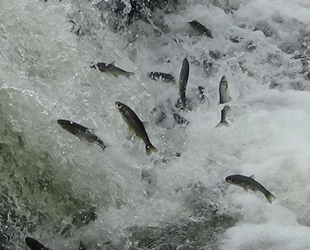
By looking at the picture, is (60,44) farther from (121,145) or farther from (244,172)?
(244,172)

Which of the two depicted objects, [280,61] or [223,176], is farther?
[280,61]

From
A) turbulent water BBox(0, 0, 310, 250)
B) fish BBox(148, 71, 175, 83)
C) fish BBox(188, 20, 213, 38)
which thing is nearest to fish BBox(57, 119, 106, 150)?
turbulent water BBox(0, 0, 310, 250)

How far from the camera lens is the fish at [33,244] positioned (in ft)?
12.5

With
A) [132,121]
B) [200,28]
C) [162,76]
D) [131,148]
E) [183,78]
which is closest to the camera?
[132,121]

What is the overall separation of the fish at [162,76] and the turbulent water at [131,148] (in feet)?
0.20

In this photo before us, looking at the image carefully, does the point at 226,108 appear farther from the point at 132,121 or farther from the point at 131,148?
the point at 132,121

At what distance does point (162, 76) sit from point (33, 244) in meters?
1.92

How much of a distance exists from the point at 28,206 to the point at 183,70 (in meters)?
→ 1.49

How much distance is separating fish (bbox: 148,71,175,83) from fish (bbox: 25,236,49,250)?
6.02 feet

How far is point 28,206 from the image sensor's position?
4.12m

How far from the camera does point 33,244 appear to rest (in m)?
3.85

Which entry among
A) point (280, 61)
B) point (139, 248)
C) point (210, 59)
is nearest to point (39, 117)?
point (139, 248)

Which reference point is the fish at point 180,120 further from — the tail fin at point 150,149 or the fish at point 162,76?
the tail fin at point 150,149

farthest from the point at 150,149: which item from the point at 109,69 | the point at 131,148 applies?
the point at 109,69
